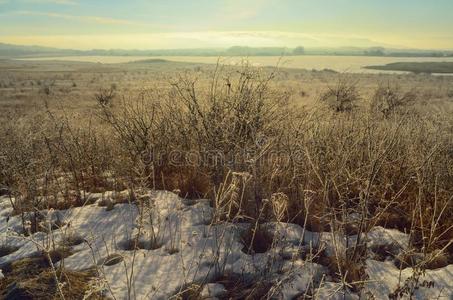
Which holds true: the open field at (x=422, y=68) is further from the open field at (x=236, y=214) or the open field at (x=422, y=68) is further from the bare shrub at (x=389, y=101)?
the open field at (x=236, y=214)

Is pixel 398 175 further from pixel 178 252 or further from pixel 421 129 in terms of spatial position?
pixel 178 252

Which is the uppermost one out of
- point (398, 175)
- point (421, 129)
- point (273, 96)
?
point (273, 96)

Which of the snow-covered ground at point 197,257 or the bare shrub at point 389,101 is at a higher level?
the bare shrub at point 389,101

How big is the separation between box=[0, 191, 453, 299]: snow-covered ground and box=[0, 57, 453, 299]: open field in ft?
0.05

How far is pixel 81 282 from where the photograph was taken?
9.11ft

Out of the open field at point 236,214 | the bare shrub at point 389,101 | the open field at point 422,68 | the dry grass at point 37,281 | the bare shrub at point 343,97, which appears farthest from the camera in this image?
the open field at point 422,68

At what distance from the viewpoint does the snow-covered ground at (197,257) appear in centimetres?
267

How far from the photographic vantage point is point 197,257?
3.10 metres

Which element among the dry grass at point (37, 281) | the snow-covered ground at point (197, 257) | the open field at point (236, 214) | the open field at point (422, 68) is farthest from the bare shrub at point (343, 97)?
the open field at point (422, 68)

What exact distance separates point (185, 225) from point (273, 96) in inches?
96.0

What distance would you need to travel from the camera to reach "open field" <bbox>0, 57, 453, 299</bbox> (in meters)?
2.70

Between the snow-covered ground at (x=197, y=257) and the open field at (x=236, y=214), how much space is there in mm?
14

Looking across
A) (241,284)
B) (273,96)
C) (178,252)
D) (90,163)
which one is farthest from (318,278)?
(90,163)

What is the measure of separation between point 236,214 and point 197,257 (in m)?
0.47
